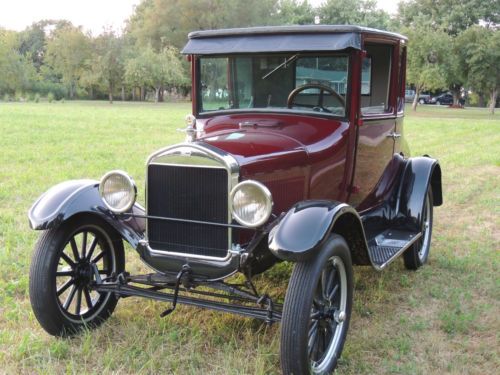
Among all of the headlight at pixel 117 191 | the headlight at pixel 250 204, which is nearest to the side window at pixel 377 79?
the headlight at pixel 250 204

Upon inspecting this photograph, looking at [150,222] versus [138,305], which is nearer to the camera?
[150,222]

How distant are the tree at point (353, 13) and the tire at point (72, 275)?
4579cm

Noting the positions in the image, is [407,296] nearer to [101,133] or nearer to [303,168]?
[303,168]

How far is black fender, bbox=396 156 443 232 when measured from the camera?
4590mm

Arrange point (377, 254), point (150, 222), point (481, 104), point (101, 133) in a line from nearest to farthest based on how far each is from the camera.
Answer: point (150, 222) < point (377, 254) < point (101, 133) < point (481, 104)

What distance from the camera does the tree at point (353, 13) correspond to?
153 feet

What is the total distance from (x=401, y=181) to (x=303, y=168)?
1.62 metres

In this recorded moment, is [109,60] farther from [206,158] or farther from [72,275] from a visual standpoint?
[206,158]

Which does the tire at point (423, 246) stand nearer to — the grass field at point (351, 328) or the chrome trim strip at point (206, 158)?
the grass field at point (351, 328)

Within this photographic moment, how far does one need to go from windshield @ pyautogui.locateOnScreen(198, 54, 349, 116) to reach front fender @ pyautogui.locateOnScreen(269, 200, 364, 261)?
3.76 ft

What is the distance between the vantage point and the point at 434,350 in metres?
3.37

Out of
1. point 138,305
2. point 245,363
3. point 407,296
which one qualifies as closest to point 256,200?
point 245,363

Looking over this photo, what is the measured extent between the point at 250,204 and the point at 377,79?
7.05ft

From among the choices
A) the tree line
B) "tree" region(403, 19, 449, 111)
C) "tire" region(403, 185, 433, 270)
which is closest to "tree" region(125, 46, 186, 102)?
the tree line
